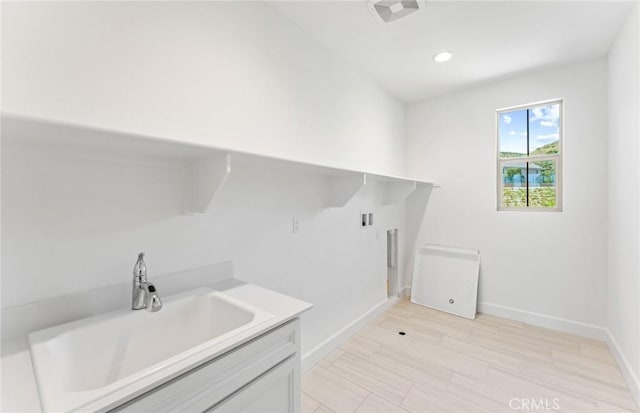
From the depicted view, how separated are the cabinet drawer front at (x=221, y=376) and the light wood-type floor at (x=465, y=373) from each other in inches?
36.2

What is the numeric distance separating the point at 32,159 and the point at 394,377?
7.62 ft

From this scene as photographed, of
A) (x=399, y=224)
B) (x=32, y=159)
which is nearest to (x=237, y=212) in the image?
(x=32, y=159)

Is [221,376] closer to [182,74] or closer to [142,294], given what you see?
[142,294]

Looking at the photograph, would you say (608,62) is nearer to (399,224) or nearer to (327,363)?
(399,224)

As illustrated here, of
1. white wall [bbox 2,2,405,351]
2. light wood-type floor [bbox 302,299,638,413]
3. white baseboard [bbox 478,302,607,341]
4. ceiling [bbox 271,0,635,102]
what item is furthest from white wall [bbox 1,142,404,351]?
white baseboard [bbox 478,302,607,341]

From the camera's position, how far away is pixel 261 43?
1788mm

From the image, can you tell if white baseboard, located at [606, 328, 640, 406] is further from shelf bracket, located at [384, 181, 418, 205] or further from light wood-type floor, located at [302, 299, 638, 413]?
shelf bracket, located at [384, 181, 418, 205]

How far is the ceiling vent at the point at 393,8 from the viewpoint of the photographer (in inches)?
71.2

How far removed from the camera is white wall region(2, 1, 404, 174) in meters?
1.01

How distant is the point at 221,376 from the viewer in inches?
36.3

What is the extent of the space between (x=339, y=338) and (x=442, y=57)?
8.48 feet

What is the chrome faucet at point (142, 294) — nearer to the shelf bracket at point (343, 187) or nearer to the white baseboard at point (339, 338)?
the white baseboard at point (339, 338)

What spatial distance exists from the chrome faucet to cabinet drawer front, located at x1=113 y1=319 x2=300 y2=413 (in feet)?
1.42

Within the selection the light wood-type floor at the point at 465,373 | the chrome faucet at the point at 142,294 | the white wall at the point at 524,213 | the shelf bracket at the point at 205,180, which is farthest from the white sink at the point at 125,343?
the white wall at the point at 524,213
